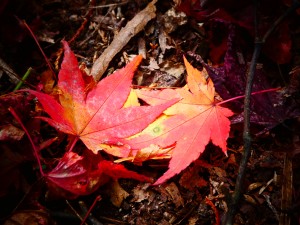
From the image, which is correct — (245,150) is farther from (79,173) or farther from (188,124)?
(79,173)

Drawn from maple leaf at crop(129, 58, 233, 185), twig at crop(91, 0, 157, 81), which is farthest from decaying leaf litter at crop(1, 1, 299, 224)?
twig at crop(91, 0, 157, 81)

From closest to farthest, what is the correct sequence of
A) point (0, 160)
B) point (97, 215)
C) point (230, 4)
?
point (0, 160) → point (97, 215) → point (230, 4)

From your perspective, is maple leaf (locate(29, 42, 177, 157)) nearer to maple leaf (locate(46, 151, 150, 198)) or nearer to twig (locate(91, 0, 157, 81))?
maple leaf (locate(46, 151, 150, 198))

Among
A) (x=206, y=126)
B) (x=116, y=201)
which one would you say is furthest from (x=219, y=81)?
(x=116, y=201)

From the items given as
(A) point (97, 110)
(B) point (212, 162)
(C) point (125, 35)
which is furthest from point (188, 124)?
(C) point (125, 35)

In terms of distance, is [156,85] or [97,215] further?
[156,85]

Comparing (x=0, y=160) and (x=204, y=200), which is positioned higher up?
(x=0, y=160)

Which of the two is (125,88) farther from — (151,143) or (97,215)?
(97,215)
